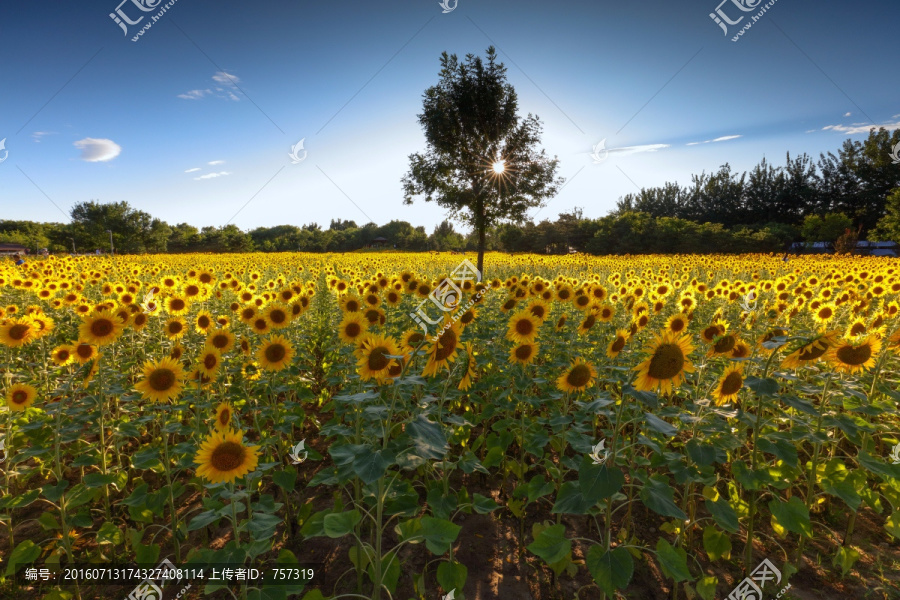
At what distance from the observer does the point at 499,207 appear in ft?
60.2

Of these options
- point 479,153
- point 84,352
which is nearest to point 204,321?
point 84,352

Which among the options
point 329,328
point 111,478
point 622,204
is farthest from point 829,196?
point 111,478

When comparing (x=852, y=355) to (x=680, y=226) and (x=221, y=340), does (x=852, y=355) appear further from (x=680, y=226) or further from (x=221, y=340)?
(x=680, y=226)

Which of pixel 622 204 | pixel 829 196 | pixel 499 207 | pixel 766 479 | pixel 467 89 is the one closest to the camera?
pixel 766 479

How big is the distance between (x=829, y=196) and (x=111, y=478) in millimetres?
82203

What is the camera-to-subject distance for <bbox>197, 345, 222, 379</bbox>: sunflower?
3.28 m

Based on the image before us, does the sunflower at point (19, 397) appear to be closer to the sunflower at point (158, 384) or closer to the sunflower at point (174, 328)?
the sunflower at point (174, 328)

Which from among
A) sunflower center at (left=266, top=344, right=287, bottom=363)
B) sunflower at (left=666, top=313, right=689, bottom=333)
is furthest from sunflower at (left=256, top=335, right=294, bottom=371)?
sunflower at (left=666, top=313, right=689, bottom=333)

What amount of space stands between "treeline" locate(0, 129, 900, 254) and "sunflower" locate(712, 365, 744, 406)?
35797 millimetres

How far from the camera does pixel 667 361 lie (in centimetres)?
246

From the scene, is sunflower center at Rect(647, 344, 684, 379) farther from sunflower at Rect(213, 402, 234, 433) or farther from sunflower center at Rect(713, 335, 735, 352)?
sunflower at Rect(213, 402, 234, 433)

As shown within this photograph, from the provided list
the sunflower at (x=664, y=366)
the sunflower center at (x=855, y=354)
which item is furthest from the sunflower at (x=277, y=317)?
the sunflower center at (x=855, y=354)

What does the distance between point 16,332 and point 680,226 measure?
45.9m

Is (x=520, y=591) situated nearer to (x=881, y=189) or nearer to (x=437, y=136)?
(x=437, y=136)
